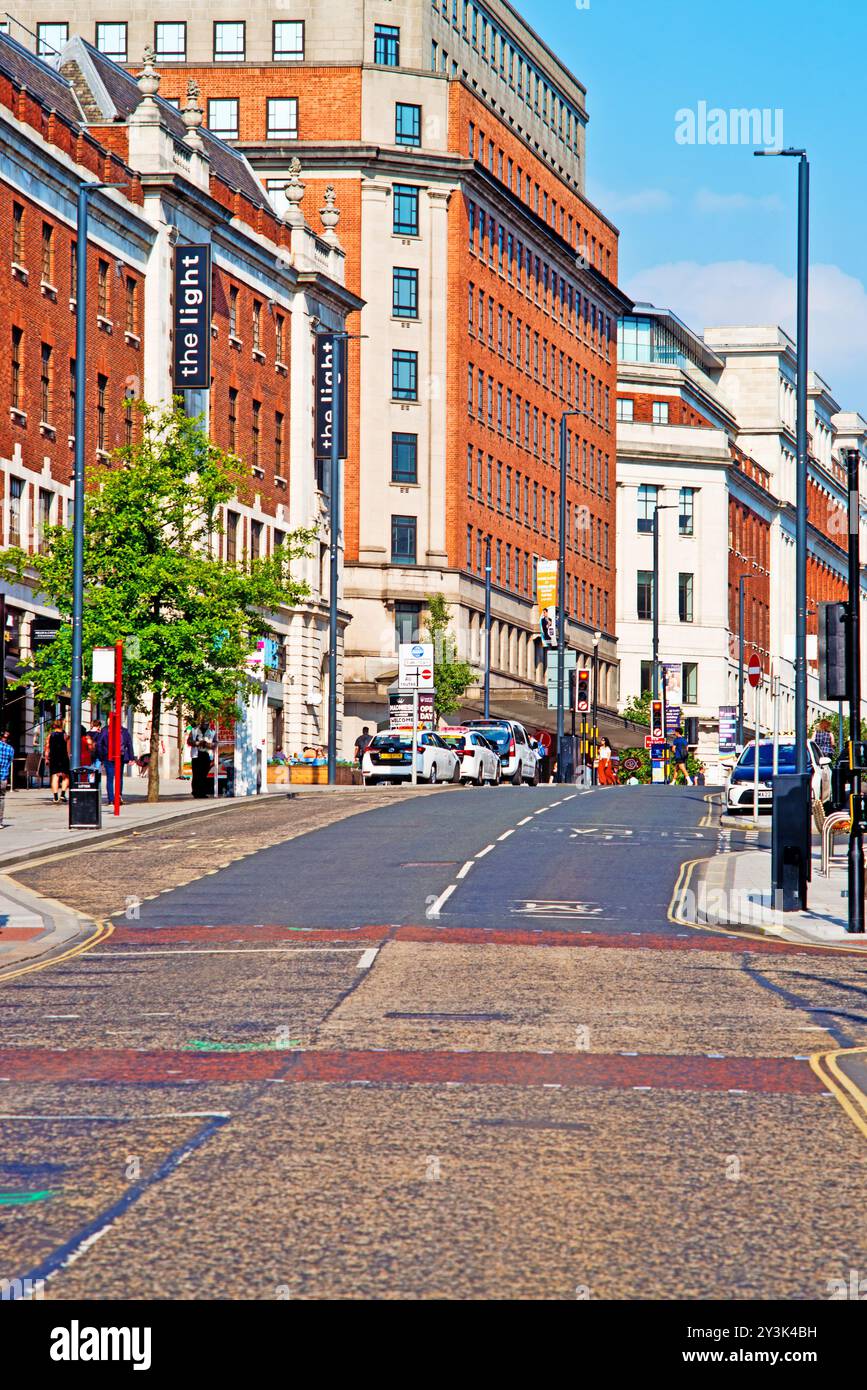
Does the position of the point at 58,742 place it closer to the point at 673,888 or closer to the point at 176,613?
the point at 176,613

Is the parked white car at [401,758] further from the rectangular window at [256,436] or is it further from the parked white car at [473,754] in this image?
the rectangular window at [256,436]

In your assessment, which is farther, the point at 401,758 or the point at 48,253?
the point at 401,758

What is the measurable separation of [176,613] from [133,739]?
887 centimetres

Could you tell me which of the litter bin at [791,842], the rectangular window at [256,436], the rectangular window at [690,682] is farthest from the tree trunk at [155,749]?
Result: the rectangular window at [690,682]

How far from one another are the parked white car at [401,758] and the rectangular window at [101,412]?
10.8 meters

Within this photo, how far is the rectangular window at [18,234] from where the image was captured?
53.3 m

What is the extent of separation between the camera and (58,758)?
43375 millimetres

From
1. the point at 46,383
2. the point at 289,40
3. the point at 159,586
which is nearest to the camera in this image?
A: the point at 159,586

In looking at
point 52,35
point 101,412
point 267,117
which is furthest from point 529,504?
point 101,412

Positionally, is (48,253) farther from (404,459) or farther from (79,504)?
(404,459)

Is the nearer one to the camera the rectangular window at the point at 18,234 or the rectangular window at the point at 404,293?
the rectangular window at the point at 18,234

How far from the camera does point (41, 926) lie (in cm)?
2105

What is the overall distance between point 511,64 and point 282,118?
75.9 feet

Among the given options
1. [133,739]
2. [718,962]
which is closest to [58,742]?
[133,739]
